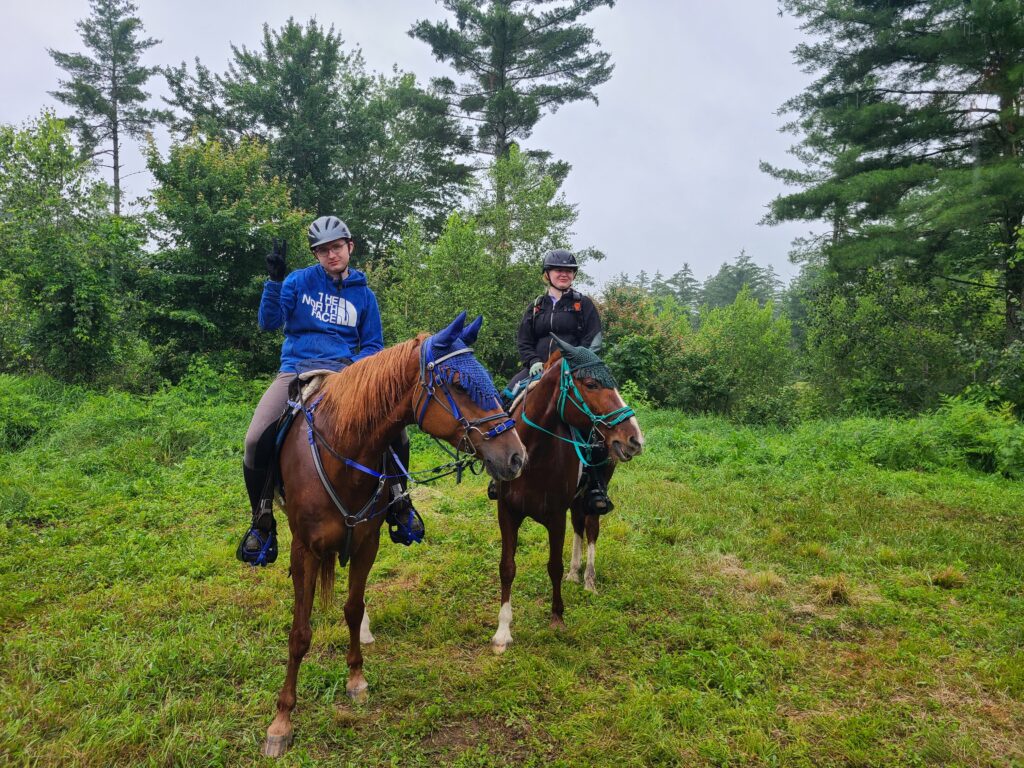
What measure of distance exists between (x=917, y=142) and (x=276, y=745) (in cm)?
1848

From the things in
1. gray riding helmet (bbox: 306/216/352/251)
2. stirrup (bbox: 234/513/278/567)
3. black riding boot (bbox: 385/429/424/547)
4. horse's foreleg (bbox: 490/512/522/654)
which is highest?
gray riding helmet (bbox: 306/216/352/251)

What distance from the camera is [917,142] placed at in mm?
13766

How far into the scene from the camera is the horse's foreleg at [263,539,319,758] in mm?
3018

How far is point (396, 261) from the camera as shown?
17.7 m

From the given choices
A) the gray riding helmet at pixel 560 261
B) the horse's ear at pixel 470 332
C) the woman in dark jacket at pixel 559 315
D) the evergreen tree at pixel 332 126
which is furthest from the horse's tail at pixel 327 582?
the evergreen tree at pixel 332 126

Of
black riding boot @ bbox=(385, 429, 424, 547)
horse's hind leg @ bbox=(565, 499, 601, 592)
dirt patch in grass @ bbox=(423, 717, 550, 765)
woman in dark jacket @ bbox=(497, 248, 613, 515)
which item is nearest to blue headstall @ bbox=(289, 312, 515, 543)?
black riding boot @ bbox=(385, 429, 424, 547)

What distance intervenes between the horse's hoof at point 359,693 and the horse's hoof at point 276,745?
48 cm

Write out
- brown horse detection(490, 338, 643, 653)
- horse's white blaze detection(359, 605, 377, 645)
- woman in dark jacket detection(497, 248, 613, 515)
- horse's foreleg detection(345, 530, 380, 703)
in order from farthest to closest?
woman in dark jacket detection(497, 248, 613, 515)
horse's white blaze detection(359, 605, 377, 645)
brown horse detection(490, 338, 643, 653)
horse's foreleg detection(345, 530, 380, 703)

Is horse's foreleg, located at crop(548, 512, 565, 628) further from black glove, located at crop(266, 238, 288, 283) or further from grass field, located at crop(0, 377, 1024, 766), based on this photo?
black glove, located at crop(266, 238, 288, 283)

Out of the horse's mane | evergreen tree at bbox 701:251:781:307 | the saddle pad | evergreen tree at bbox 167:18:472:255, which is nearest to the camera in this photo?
the horse's mane

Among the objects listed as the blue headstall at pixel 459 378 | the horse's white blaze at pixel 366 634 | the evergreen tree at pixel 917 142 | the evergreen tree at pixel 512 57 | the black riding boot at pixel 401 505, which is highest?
the evergreen tree at pixel 512 57

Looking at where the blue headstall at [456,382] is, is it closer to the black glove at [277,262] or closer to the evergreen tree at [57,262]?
the black glove at [277,262]

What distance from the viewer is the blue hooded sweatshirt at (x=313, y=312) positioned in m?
3.69

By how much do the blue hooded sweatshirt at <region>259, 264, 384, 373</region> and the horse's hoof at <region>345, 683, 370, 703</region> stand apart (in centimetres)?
225
